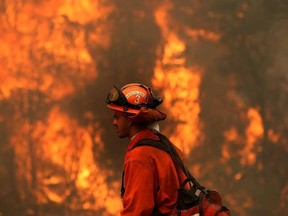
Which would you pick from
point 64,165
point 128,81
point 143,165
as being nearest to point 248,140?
Result: point 128,81

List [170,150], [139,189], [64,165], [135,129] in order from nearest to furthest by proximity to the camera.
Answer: [139,189] < [170,150] < [135,129] < [64,165]

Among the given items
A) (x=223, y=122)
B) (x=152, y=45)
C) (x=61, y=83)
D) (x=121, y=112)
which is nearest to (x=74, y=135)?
(x=61, y=83)

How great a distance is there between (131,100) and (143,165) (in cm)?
50

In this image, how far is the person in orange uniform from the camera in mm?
2898

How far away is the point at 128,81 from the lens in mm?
5723

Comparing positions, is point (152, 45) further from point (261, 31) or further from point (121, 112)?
point (121, 112)

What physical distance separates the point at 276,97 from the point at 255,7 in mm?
1102

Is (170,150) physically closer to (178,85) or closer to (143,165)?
(143,165)

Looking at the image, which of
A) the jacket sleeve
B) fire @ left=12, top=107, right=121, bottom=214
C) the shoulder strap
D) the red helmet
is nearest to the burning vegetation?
fire @ left=12, top=107, right=121, bottom=214

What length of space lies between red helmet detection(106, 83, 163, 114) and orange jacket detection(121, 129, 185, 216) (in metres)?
0.31

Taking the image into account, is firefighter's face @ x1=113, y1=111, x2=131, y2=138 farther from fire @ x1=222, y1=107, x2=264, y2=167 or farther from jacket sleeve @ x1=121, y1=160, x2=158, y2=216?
fire @ x1=222, y1=107, x2=264, y2=167

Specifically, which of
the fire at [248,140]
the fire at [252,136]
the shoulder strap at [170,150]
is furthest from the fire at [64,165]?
the shoulder strap at [170,150]

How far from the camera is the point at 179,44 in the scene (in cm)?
593

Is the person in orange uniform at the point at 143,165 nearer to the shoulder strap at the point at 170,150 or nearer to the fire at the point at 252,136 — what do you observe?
the shoulder strap at the point at 170,150
